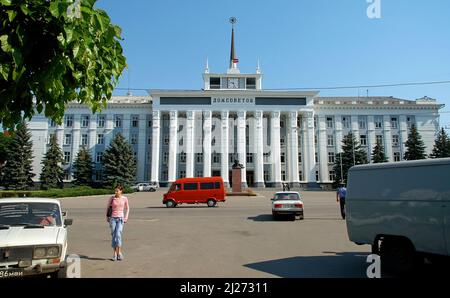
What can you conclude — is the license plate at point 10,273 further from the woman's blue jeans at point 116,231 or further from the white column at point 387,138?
A: the white column at point 387,138

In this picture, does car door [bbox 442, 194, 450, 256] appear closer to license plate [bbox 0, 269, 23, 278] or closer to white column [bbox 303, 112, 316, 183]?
license plate [bbox 0, 269, 23, 278]

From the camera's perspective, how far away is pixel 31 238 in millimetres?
5945

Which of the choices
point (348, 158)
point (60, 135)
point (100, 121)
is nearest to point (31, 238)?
point (348, 158)

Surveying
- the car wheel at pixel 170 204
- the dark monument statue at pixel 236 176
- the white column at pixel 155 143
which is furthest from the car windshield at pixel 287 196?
the white column at pixel 155 143

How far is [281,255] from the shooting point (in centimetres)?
884

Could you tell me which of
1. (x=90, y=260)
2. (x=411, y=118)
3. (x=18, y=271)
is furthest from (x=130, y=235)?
(x=411, y=118)

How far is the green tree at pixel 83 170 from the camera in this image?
6128 centimetres

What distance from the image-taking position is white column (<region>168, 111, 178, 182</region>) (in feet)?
216

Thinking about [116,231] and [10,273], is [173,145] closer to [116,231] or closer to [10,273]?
[116,231]

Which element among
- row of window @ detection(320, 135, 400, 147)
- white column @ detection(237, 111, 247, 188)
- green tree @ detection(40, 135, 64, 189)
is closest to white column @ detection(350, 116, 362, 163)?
row of window @ detection(320, 135, 400, 147)

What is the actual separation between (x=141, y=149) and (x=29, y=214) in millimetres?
63620

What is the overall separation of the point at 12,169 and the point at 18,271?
58.8 meters

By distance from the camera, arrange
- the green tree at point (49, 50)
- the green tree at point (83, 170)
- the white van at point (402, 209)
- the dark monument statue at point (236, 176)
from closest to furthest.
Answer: the green tree at point (49, 50) < the white van at point (402, 209) < the dark monument statue at point (236, 176) < the green tree at point (83, 170)

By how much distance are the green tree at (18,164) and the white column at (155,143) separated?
21569 mm
